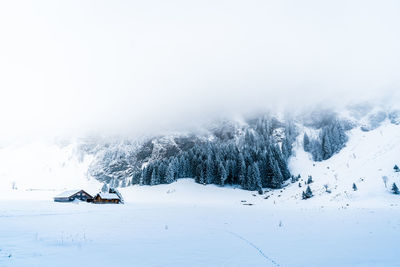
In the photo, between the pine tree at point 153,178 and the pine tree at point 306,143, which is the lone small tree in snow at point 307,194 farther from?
the pine tree at point 153,178

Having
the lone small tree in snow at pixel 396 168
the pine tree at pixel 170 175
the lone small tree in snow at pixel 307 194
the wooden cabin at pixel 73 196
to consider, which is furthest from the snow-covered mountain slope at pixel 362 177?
the wooden cabin at pixel 73 196

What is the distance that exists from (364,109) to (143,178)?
129 m

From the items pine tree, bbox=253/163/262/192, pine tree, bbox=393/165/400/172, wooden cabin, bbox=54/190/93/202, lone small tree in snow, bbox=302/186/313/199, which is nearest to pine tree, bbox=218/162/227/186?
pine tree, bbox=253/163/262/192

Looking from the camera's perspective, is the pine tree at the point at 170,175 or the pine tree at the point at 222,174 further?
the pine tree at the point at 170,175

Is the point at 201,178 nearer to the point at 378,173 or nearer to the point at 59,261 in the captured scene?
the point at 378,173

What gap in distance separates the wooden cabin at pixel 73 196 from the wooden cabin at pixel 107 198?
4.42 metres

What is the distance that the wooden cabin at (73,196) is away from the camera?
69.0m

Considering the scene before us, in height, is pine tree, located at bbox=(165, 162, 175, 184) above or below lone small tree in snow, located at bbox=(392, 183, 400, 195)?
above

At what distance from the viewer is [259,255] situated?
1013cm

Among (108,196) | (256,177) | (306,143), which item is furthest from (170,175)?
(306,143)

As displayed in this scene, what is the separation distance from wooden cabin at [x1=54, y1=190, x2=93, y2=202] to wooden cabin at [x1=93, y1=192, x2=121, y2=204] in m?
4.42

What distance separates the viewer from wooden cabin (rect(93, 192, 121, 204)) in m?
68.8

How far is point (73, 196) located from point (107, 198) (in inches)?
466

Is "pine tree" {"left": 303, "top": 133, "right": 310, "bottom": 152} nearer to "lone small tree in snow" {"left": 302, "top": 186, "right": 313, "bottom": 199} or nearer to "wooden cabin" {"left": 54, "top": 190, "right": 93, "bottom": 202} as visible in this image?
"lone small tree in snow" {"left": 302, "top": 186, "right": 313, "bottom": 199}
